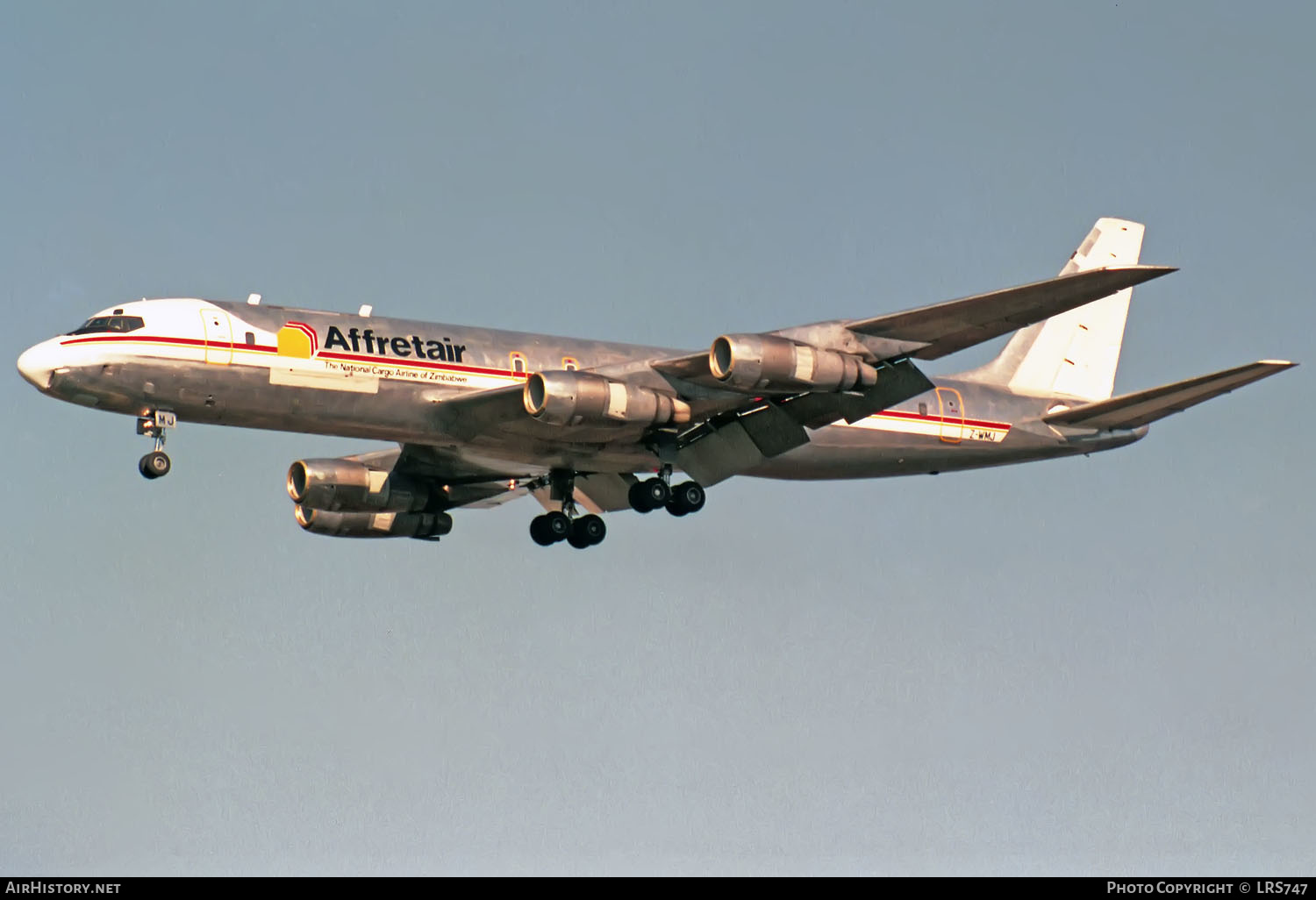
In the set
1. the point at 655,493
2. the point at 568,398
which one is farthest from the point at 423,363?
the point at 655,493

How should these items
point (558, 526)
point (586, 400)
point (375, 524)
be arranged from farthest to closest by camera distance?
point (375, 524)
point (558, 526)
point (586, 400)

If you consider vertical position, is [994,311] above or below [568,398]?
above

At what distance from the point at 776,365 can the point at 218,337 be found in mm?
11122

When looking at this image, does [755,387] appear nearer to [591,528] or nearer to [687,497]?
[687,497]

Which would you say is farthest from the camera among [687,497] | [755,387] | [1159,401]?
[687,497]

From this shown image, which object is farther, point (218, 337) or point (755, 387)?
point (218, 337)

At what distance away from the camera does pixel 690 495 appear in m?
39.5

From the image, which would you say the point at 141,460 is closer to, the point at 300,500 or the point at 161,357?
the point at 161,357

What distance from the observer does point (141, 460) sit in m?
35.0

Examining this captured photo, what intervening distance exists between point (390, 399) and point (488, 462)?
15.5ft
